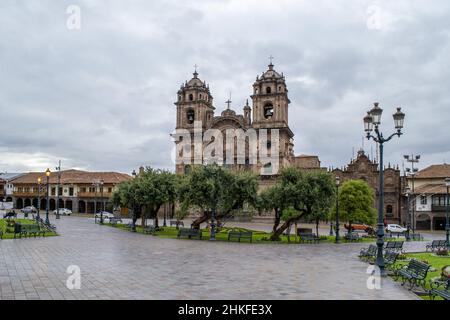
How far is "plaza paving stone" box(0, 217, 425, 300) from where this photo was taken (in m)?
11.5

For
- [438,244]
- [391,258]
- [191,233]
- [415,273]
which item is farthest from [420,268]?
[191,233]

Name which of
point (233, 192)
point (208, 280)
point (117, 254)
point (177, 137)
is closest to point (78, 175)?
point (177, 137)

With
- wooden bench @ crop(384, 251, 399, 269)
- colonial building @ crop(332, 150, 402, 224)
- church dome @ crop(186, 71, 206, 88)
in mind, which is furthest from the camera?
church dome @ crop(186, 71, 206, 88)

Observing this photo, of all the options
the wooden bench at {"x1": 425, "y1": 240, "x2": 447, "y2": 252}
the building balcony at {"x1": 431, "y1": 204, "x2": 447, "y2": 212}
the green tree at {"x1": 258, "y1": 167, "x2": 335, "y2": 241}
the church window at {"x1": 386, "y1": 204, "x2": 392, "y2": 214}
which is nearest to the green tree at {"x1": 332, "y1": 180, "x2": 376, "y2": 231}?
the green tree at {"x1": 258, "y1": 167, "x2": 335, "y2": 241}

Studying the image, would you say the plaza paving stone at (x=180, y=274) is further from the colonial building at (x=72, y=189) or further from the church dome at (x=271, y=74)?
the colonial building at (x=72, y=189)

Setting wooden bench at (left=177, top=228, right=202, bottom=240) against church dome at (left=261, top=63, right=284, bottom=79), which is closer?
wooden bench at (left=177, top=228, right=202, bottom=240)

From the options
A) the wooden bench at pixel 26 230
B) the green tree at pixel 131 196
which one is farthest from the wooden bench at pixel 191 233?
the wooden bench at pixel 26 230

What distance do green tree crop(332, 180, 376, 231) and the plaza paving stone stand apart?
17772mm

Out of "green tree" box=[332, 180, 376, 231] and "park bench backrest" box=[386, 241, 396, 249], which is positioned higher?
"green tree" box=[332, 180, 376, 231]

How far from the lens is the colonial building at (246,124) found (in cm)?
6494

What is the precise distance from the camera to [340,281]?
1409 cm

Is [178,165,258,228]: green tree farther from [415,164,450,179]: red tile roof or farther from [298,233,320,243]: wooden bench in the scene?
[415,164,450,179]: red tile roof

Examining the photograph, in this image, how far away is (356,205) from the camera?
3925 centimetres

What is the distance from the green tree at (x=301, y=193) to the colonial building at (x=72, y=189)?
5020 centimetres
